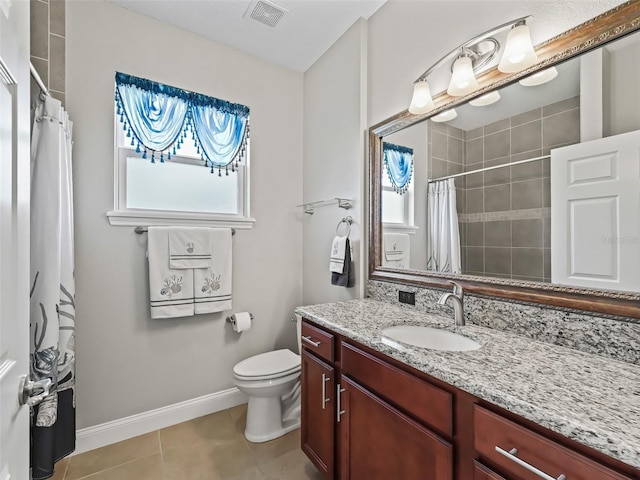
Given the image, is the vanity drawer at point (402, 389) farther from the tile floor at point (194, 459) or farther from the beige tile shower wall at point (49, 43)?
the beige tile shower wall at point (49, 43)

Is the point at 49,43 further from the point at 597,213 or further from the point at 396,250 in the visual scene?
the point at 597,213

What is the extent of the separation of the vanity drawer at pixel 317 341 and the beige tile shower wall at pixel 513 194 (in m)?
0.75

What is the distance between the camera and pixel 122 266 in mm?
1940

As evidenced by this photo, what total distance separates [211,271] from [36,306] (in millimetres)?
975

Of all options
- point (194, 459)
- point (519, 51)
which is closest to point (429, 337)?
point (519, 51)

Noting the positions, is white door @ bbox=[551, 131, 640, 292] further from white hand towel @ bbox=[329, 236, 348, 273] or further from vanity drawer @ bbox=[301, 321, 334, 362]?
white hand towel @ bbox=[329, 236, 348, 273]

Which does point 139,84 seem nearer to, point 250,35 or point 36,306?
point 250,35

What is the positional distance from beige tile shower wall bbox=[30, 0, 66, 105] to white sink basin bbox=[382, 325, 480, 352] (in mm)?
2235

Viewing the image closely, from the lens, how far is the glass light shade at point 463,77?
1370 mm

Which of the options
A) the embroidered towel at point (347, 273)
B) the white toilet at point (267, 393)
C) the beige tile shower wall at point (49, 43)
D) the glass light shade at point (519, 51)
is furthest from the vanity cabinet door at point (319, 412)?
the beige tile shower wall at point (49, 43)

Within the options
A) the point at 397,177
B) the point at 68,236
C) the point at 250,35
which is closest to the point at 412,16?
the point at 397,177

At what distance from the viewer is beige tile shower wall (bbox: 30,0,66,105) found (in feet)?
5.17

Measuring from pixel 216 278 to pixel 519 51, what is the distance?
2.10 metres

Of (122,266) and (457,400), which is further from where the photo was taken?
(122,266)
